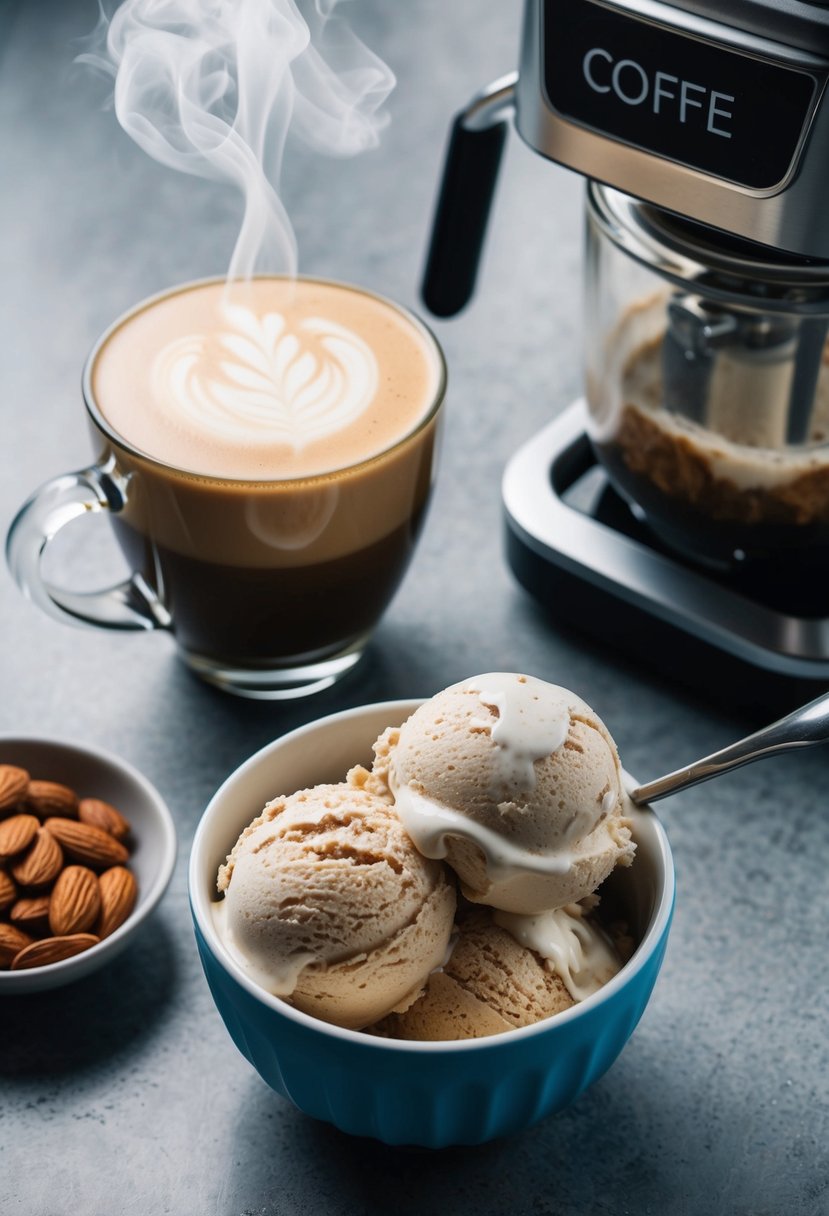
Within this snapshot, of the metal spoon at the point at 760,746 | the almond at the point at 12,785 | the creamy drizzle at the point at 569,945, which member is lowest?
the almond at the point at 12,785

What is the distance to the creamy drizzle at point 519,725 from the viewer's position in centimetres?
70

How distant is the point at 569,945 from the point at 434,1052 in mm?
124

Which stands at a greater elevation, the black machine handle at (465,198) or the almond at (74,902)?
the black machine handle at (465,198)

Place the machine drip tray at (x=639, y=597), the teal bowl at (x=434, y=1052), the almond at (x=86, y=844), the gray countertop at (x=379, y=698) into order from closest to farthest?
the teal bowl at (x=434, y=1052), the gray countertop at (x=379, y=698), the almond at (x=86, y=844), the machine drip tray at (x=639, y=597)

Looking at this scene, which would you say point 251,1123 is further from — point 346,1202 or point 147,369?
point 147,369

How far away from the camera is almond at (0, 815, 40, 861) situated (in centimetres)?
87

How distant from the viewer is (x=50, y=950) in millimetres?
828

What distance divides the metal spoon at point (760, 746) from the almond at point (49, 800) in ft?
1.21

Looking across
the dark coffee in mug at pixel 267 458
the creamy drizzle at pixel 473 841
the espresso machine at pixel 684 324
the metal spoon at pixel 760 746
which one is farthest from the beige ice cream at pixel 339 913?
the espresso machine at pixel 684 324

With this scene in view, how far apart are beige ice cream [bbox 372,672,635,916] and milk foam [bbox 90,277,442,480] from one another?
10.3 inches

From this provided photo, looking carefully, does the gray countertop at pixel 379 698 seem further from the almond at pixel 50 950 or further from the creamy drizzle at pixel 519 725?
the creamy drizzle at pixel 519 725

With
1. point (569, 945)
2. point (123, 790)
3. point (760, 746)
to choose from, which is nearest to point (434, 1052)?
point (569, 945)

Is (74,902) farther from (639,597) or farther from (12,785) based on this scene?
(639,597)

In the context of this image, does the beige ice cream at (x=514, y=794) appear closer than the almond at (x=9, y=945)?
Yes
